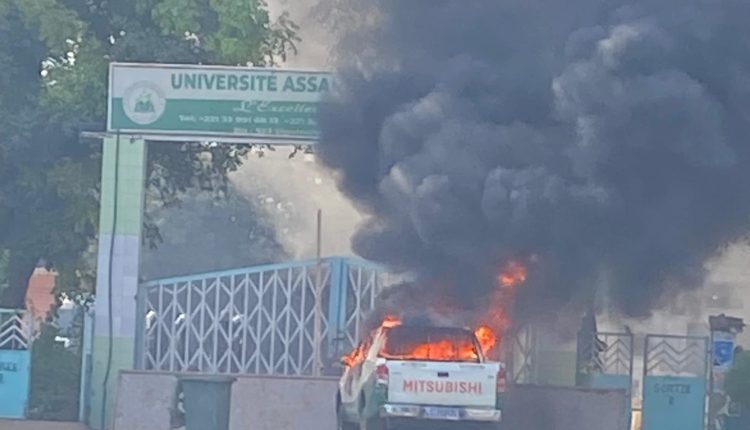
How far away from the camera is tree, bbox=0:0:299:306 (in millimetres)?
28016

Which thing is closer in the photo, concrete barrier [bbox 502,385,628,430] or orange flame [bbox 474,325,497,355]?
orange flame [bbox 474,325,497,355]

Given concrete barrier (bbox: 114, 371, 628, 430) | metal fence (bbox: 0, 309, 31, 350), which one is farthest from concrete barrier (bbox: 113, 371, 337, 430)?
metal fence (bbox: 0, 309, 31, 350)

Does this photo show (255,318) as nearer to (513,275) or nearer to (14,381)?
(14,381)

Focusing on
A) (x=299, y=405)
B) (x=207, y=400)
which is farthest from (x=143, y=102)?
(x=207, y=400)

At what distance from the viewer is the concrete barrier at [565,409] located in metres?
24.4

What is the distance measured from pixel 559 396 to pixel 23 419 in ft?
28.3

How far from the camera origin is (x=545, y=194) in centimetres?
2308

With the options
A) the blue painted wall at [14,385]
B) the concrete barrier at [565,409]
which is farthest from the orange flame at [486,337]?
the blue painted wall at [14,385]

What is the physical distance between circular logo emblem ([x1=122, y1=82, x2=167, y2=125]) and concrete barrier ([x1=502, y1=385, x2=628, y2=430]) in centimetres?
685

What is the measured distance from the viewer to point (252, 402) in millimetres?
24531

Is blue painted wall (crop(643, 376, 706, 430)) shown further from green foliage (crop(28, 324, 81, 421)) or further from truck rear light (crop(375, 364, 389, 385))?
green foliage (crop(28, 324, 81, 421))

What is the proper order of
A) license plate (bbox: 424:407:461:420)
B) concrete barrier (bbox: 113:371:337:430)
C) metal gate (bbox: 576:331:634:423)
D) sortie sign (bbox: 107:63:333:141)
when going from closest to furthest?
license plate (bbox: 424:407:461:420) → concrete barrier (bbox: 113:371:337:430) → sortie sign (bbox: 107:63:333:141) → metal gate (bbox: 576:331:634:423)

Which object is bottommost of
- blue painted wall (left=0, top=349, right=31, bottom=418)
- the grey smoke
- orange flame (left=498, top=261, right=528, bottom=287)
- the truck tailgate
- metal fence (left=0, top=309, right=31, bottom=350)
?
blue painted wall (left=0, top=349, right=31, bottom=418)

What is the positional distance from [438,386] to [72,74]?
1029 centimetres
